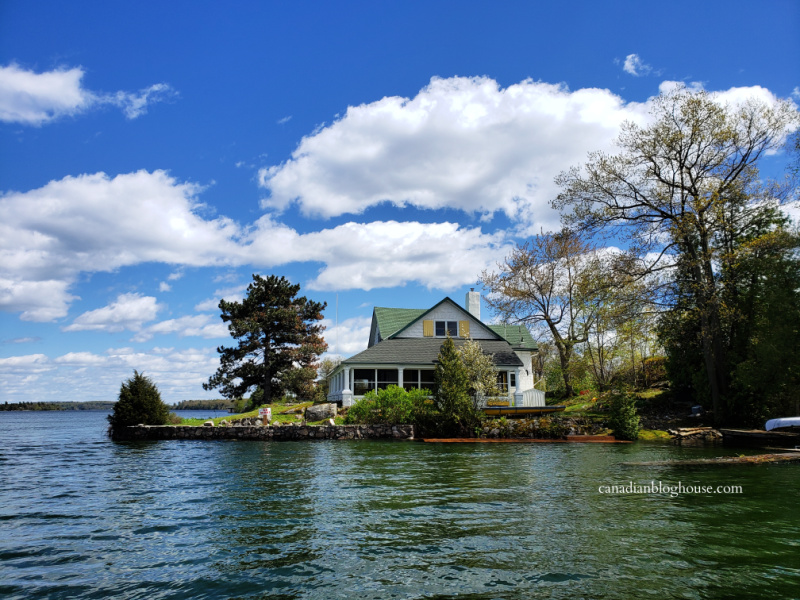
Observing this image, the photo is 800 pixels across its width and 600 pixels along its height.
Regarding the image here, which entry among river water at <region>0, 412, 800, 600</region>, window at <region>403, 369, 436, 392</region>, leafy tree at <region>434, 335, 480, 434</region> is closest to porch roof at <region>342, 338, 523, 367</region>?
window at <region>403, 369, 436, 392</region>

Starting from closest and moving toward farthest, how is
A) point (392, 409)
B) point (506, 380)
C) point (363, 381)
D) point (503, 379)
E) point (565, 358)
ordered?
1. point (392, 409)
2. point (363, 381)
3. point (506, 380)
4. point (503, 379)
5. point (565, 358)

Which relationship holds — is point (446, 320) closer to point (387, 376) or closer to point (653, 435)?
point (387, 376)

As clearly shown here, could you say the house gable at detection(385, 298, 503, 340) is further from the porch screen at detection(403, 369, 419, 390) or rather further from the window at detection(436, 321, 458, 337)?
the porch screen at detection(403, 369, 419, 390)

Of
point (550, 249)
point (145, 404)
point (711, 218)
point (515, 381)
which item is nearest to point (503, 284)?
point (550, 249)

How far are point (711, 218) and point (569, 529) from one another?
80.8 feet

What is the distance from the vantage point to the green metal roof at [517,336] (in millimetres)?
41606

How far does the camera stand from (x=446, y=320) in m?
39.2

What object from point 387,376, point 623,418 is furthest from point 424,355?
point 623,418

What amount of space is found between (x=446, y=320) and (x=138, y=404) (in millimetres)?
20682

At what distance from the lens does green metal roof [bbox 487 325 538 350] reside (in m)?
41.6

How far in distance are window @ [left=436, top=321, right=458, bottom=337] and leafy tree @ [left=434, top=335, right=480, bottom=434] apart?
11.6 meters

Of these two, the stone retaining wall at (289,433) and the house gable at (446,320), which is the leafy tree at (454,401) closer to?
the stone retaining wall at (289,433)

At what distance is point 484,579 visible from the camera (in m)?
5.98

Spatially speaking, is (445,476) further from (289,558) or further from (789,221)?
(789,221)
